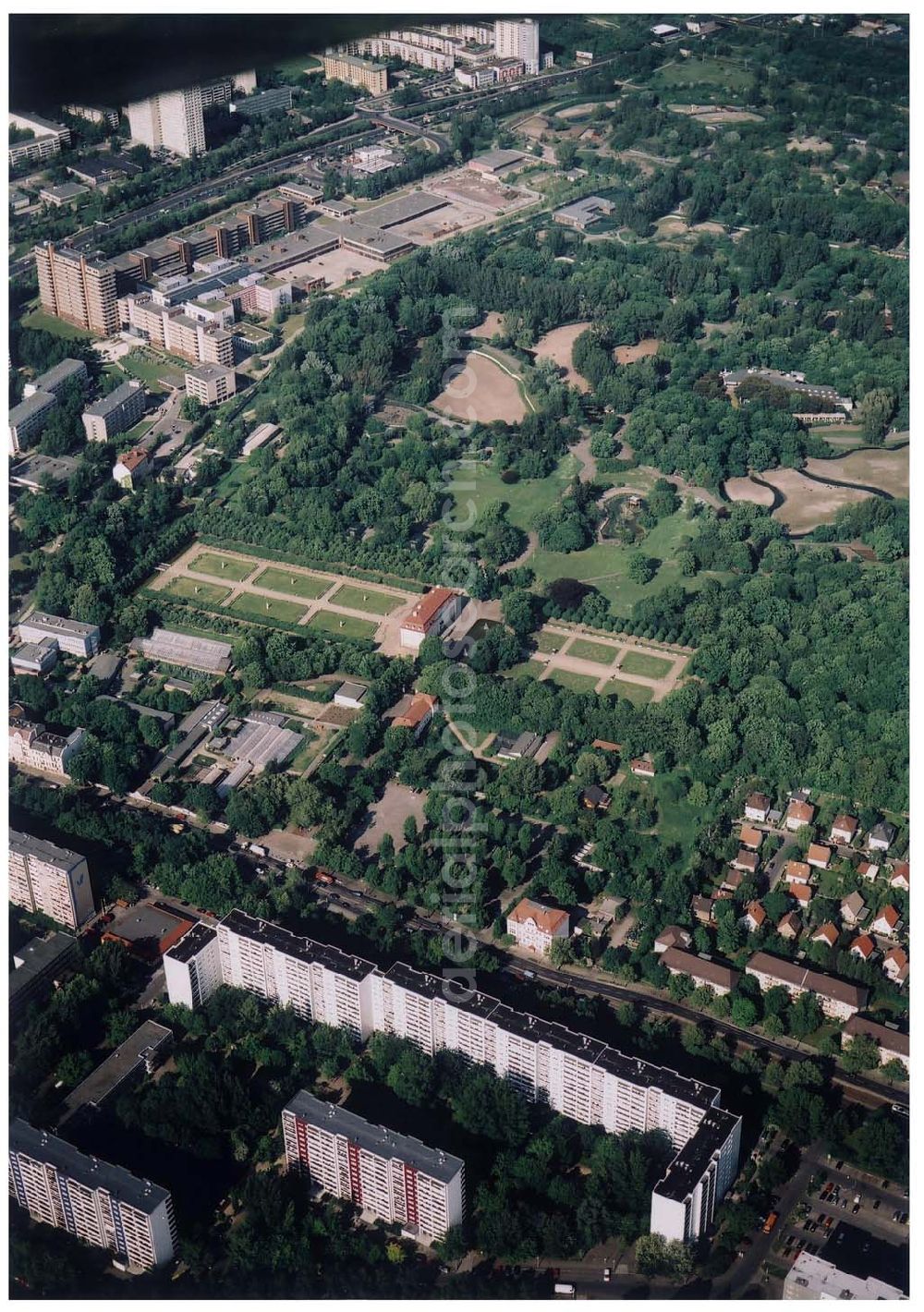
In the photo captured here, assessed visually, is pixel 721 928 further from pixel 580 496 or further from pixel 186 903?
pixel 580 496

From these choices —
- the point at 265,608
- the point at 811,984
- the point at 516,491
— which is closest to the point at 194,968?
the point at 811,984

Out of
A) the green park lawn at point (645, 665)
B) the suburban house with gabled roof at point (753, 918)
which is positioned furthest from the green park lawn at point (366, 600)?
the suburban house with gabled roof at point (753, 918)

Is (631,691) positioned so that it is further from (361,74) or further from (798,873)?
(361,74)

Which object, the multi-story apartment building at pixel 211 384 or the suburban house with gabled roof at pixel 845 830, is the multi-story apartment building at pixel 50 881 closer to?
the suburban house with gabled roof at pixel 845 830

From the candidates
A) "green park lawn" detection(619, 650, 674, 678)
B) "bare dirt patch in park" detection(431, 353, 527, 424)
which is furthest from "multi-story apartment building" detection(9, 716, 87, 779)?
"bare dirt patch in park" detection(431, 353, 527, 424)

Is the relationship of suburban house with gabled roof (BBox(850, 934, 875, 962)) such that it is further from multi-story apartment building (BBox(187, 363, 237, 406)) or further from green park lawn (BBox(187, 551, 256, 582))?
multi-story apartment building (BBox(187, 363, 237, 406))

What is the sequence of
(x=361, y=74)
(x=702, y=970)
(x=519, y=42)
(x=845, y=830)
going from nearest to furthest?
(x=702, y=970) < (x=845, y=830) < (x=361, y=74) < (x=519, y=42)
